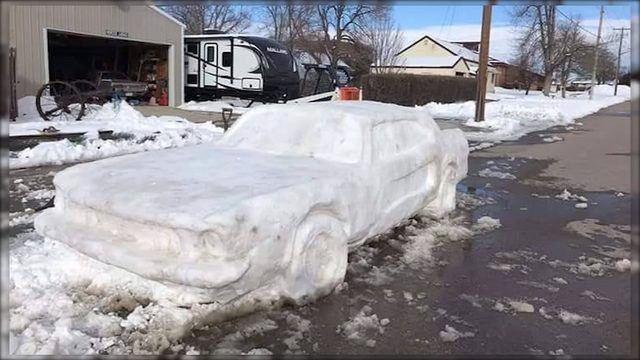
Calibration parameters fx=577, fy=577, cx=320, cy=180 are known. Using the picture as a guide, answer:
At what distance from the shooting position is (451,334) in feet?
12.1

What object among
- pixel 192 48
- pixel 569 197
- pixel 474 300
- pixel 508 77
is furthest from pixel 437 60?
pixel 474 300

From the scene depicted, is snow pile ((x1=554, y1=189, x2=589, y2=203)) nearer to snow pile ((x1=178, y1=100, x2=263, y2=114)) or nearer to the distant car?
snow pile ((x1=178, y1=100, x2=263, y2=114))

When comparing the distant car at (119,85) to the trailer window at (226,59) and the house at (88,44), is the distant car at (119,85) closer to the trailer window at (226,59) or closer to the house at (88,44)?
the house at (88,44)

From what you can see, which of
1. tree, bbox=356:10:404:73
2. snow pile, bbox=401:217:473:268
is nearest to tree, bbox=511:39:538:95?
tree, bbox=356:10:404:73

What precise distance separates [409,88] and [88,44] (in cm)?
1504

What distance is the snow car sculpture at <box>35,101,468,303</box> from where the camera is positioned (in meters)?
3.45

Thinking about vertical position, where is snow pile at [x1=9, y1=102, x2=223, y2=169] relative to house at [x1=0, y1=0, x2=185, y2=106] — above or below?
below

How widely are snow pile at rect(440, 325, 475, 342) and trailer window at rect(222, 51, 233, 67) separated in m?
20.9

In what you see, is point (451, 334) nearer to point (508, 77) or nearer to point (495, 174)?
point (495, 174)

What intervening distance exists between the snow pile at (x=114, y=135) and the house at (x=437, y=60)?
144ft

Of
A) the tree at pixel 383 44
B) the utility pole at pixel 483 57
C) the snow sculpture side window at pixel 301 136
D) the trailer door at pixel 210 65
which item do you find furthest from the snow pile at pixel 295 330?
the tree at pixel 383 44

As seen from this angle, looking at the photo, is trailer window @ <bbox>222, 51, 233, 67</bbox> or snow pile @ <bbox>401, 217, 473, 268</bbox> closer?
snow pile @ <bbox>401, 217, 473, 268</bbox>

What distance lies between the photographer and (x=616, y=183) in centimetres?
942

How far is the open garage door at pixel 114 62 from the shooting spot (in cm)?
2364
